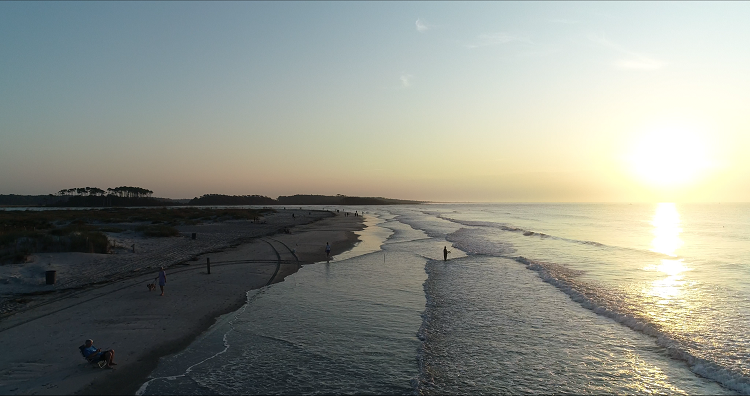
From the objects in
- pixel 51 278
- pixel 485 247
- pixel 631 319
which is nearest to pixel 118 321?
pixel 51 278

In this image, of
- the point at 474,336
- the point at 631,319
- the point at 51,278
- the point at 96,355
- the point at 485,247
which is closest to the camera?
the point at 96,355

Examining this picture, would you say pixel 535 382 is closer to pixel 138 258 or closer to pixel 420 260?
pixel 420 260

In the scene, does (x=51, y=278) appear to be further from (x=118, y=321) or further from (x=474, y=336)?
(x=474, y=336)

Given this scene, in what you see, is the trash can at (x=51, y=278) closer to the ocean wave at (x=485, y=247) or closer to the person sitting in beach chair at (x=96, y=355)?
the person sitting in beach chair at (x=96, y=355)

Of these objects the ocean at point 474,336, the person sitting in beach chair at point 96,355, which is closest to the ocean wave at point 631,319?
the ocean at point 474,336

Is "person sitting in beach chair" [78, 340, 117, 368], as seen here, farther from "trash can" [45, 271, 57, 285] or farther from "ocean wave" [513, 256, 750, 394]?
"ocean wave" [513, 256, 750, 394]

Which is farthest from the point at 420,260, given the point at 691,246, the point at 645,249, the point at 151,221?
the point at 151,221
